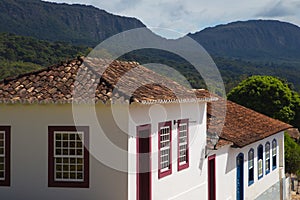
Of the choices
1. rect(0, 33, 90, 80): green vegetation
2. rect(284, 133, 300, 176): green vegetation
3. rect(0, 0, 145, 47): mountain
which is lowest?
rect(284, 133, 300, 176): green vegetation

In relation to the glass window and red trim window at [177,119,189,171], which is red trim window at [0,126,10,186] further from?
the glass window

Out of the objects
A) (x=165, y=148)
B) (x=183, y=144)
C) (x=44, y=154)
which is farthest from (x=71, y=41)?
(x=44, y=154)

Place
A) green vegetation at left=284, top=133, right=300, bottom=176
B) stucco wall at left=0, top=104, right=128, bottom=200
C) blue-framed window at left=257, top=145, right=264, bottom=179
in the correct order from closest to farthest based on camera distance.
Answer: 1. stucco wall at left=0, top=104, right=128, bottom=200
2. blue-framed window at left=257, top=145, right=264, bottom=179
3. green vegetation at left=284, top=133, right=300, bottom=176

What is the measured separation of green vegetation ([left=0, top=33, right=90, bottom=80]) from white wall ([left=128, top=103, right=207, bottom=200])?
28864mm

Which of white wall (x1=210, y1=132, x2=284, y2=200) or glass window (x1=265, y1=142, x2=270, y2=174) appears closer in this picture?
white wall (x1=210, y1=132, x2=284, y2=200)

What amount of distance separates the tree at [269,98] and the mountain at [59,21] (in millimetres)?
34687

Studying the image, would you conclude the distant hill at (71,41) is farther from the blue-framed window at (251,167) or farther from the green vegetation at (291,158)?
the blue-framed window at (251,167)

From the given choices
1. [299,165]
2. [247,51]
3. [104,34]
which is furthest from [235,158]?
[247,51]

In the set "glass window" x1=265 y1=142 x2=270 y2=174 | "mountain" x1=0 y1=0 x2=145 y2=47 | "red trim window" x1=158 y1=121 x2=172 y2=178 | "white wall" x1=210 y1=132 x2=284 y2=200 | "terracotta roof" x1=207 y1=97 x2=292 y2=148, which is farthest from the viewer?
"mountain" x1=0 y1=0 x2=145 y2=47

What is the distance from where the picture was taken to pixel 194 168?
1656cm

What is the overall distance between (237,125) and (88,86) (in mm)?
10634

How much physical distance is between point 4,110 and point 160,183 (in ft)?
15.1

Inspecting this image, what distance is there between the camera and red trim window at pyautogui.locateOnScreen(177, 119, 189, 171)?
15.3 m

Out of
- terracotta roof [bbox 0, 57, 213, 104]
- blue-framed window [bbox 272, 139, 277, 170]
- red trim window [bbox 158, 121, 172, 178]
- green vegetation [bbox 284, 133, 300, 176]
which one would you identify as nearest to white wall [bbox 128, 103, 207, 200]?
red trim window [bbox 158, 121, 172, 178]
